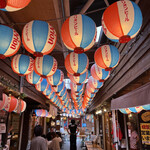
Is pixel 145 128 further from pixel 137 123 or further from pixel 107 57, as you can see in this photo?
pixel 107 57

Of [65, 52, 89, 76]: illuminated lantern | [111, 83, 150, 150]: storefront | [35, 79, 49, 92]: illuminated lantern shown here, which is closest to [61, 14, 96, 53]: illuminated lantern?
[65, 52, 89, 76]: illuminated lantern

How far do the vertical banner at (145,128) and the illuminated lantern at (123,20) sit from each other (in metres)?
4.60

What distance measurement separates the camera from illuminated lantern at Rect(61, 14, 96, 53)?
2.54m

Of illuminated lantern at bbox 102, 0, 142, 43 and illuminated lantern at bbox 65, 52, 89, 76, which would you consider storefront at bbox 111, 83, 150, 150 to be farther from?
illuminated lantern at bbox 102, 0, 142, 43

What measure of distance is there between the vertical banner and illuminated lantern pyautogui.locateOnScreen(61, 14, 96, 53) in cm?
470

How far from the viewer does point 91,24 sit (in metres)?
2.64

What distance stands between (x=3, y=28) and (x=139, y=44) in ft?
10.1

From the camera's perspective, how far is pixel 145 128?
18.7ft

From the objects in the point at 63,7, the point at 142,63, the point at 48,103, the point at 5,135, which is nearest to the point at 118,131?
the point at 142,63

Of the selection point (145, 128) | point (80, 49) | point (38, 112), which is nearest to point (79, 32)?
point (80, 49)

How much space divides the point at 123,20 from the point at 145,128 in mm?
5014

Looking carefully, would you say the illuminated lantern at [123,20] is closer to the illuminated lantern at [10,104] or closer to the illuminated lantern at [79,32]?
the illuminated lantern at [79,32]

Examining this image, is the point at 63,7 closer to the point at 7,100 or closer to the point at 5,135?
the point at 7,100

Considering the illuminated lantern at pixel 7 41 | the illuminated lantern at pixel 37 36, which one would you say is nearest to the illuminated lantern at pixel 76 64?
the illuminated lantern at pixel 37 36
